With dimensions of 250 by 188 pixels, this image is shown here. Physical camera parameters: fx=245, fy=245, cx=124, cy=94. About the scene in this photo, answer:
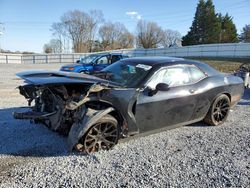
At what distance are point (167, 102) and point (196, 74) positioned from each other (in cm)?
114

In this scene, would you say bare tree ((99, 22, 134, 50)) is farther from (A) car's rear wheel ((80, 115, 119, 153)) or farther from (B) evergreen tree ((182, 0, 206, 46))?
(A) car's rear wheel ((80, 115, 119, 153))

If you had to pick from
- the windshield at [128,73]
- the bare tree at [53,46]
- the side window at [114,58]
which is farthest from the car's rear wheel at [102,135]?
the bare tree at [53,46]

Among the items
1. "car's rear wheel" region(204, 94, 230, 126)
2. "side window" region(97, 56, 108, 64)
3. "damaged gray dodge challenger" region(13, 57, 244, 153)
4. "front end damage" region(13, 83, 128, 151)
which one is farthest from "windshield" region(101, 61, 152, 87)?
"side window" region(97, 56, 108, 64)

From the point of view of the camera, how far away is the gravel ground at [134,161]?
10.1 feet

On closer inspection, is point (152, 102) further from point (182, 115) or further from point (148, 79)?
point (182, 115)

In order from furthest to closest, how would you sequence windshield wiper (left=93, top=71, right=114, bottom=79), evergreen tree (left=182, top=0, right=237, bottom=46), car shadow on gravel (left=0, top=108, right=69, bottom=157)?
1. evergreen tree (left=182, top=0, right=237, bottom=46)
2. windshield wiper (left=93, top=71, right=114, bottom=79)
3. car shadow on gravel (left=0, top=108, right=69, bottom=157)

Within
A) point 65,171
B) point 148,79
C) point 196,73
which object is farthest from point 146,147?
point 196,73

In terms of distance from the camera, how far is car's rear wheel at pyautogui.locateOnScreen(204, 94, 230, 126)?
5.26m

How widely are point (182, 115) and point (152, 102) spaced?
846 millimetres

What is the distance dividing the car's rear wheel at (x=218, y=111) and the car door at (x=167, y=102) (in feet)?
2.29

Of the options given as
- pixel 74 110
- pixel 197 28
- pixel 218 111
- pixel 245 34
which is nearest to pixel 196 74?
pixel 218 111

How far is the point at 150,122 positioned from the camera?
4207 mm

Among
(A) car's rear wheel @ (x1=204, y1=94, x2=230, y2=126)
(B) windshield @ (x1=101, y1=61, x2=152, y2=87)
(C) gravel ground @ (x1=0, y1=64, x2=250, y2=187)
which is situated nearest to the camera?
(C) gravel ground @ (x1=0, y1=64, x2=250, y2=187)

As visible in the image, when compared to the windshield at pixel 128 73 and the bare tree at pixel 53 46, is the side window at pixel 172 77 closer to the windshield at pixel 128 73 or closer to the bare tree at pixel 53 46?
the windshield at pixel 128 73
